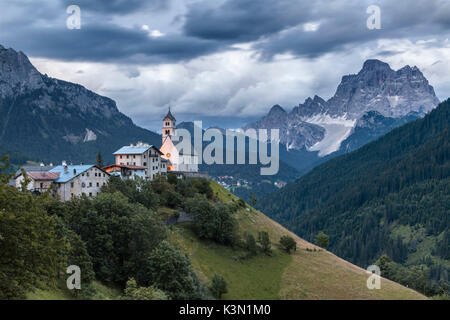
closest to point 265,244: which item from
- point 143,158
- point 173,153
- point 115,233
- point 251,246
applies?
point 251,246

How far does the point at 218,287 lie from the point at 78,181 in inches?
1679

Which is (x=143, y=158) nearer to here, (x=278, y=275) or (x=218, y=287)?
(x=278, y=275)

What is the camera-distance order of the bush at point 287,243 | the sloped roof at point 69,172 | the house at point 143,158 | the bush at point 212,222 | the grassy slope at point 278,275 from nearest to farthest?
the grassy slope at point 278,275 → the sloped roof at point 69,172 → the bush at point 212,222 → the bush at point 287,243 → the house at point 143,158

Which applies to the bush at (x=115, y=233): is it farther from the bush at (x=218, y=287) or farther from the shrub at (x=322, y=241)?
the shrub at (x=322, y=241)

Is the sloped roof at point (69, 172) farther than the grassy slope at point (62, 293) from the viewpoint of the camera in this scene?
Yes

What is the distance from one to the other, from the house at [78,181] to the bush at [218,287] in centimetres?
3823

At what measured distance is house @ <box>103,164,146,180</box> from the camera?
110069 millimetres

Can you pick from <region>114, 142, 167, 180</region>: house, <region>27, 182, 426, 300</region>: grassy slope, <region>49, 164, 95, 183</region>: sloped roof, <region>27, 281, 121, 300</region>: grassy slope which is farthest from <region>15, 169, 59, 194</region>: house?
<region>27, 281, 121, 300</region>: grassy slope

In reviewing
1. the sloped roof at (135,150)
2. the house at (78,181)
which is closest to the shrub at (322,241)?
the sloped roof at (135,150)

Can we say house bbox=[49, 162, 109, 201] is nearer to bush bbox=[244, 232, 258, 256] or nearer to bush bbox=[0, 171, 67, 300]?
bush bbox=[244, 232, 258, 256]

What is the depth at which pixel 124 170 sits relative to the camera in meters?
112

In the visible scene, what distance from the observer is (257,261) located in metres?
97.9

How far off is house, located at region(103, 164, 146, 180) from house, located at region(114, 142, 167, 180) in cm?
399

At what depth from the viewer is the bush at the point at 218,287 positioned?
2975 inches
